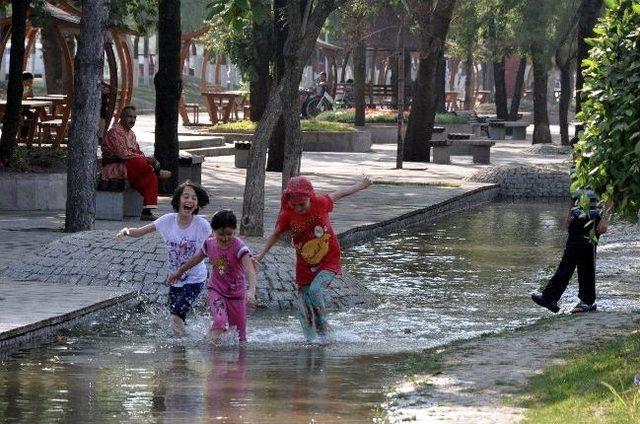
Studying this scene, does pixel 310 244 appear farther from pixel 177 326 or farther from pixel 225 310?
pixel 177 326

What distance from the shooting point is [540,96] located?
42656mm

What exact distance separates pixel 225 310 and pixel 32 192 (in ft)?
32.5

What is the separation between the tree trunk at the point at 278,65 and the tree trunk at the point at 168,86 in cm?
252

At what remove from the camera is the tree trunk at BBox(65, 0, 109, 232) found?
A: 1600cm

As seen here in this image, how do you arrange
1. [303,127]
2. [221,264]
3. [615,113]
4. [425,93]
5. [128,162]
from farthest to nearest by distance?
1. [303,127]
2. [425,93]
3. [128,162]
4. [221,264]
5. [615,113]

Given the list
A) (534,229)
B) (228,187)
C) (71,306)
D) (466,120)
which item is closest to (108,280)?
(71,306)

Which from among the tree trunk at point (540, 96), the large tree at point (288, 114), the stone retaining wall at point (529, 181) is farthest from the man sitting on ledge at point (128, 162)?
the tree trunk at point (540, 96)

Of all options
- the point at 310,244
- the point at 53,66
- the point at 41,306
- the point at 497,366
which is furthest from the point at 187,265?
the point at 53,66

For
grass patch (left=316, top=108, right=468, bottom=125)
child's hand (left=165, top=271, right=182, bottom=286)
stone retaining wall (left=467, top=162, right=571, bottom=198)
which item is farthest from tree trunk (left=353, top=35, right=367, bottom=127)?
child's hand (left=165, top=271, right=182, bottom=286)

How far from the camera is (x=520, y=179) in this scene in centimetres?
2733

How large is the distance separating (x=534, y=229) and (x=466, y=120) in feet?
94.5

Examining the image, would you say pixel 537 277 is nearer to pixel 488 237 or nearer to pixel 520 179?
pixel 488 237

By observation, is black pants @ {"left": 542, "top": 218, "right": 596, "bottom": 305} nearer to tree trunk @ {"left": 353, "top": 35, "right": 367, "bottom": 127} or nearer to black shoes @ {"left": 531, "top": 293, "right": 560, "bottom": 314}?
black shoes @ {"left": 531, "top": 293, "right": 560, "bottom": 314}

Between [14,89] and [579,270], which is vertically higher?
[14,89]
